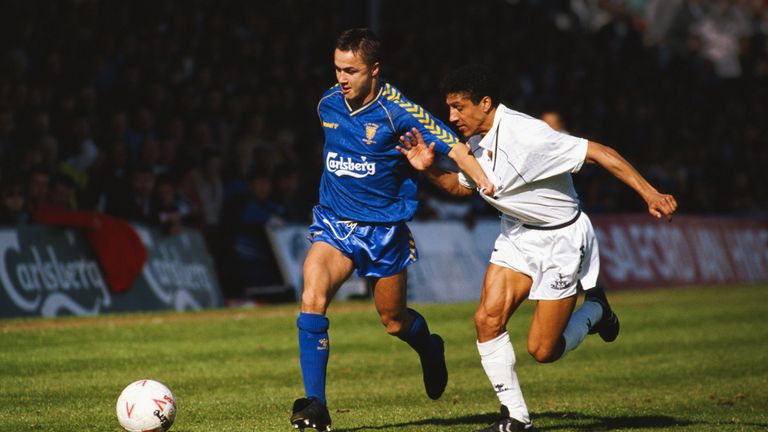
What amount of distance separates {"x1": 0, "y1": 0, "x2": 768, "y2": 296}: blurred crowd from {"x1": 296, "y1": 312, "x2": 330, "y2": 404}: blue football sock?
8.05 meters

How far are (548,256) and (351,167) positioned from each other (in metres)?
Answer: 1.48

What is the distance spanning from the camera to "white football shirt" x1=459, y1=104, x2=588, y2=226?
320 inches

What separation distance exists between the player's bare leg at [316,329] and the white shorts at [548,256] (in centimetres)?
115

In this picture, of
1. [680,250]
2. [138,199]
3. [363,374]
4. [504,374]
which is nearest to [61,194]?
[138,199]

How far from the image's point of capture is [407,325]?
886cm

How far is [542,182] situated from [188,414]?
3.04 m

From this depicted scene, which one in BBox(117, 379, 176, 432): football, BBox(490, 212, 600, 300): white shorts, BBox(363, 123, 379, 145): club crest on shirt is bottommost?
BBox(117, 379, 176, 432): football

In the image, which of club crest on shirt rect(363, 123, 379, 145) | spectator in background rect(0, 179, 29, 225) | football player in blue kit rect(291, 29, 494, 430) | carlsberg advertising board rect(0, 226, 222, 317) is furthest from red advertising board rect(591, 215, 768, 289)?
club crest on shirt rect(363, 123, 379, 145)

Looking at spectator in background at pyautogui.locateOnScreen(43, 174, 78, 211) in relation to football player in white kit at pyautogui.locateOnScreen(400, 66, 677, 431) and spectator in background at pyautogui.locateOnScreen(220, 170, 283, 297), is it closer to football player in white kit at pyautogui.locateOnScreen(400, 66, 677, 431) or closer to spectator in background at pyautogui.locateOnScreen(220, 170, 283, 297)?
spectator in background at pyautogui.locateOnScreen(220, 170, 283, 297)

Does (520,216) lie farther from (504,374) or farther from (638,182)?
(504,374)

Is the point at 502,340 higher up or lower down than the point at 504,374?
higher up

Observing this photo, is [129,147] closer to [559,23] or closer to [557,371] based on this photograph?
[557,371]

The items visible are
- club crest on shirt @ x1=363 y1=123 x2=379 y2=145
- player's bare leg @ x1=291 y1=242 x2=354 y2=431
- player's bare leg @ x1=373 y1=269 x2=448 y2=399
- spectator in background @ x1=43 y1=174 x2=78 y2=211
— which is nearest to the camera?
player's bare leg @ x1=291 y1=242 x2=354 y2=431

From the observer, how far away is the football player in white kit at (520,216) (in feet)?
26.5
